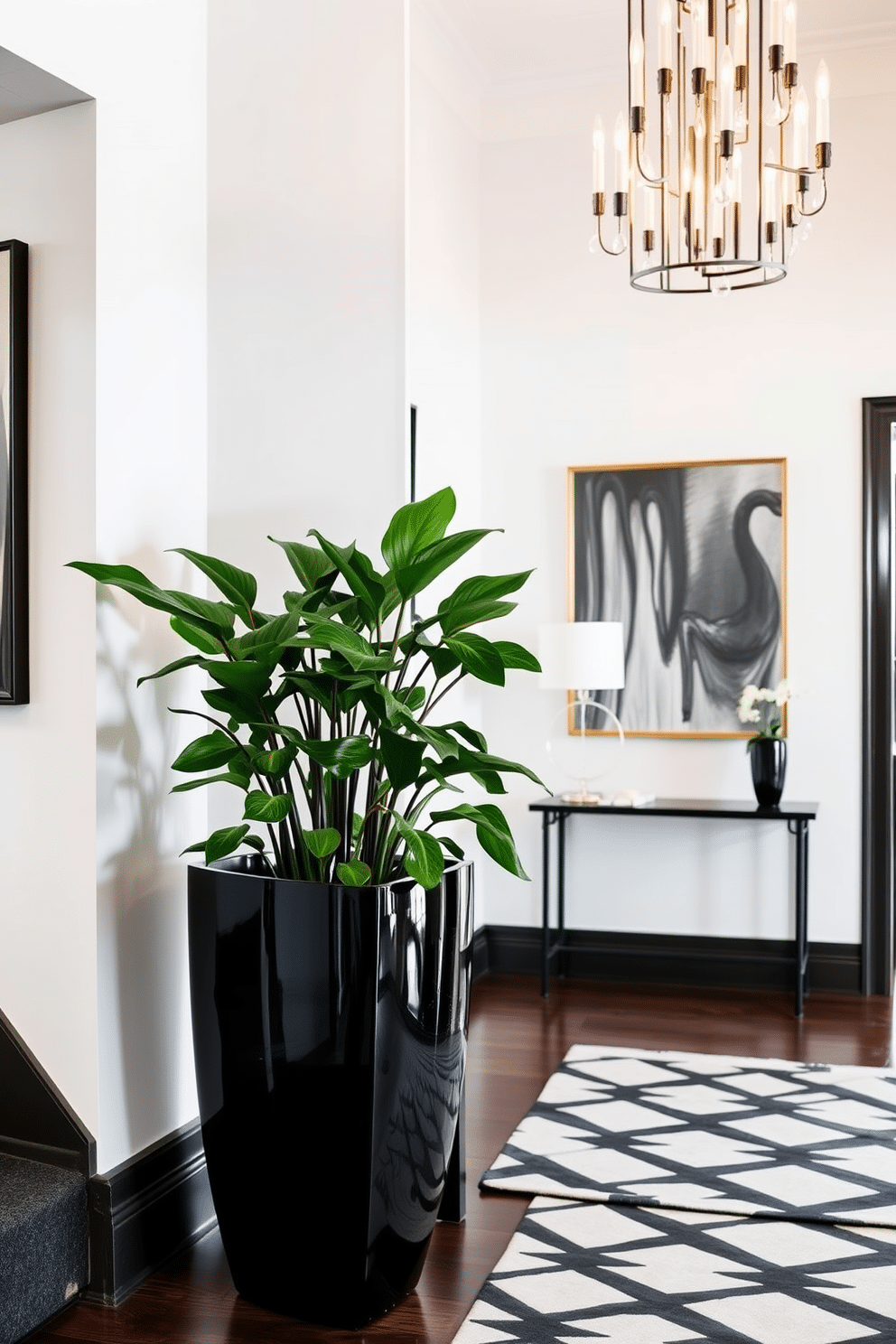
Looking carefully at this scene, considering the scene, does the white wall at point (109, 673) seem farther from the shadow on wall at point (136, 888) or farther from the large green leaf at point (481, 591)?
the large green leaf at point (481, 591)

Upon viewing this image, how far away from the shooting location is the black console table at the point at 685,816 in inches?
171

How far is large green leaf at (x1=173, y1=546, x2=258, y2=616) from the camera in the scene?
2283 millimetres

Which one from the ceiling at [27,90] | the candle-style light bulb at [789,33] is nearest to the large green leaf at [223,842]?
the ceiling at [27,90]

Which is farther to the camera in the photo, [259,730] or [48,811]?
[48,811]

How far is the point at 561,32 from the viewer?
14.9ft

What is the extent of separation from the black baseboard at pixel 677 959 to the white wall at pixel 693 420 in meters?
0.05

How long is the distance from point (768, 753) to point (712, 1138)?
1659 mm

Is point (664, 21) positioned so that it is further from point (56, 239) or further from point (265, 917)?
point (265, 917)

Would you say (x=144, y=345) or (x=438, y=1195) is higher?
(x=144, y=345)

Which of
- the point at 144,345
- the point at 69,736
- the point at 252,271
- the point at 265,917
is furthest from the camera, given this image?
the point at 252,271

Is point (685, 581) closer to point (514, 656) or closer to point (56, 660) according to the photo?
point (514, 656)

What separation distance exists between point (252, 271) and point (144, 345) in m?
0.34

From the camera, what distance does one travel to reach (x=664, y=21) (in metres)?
2.84

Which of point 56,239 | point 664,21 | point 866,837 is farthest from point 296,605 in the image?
point 866,837
